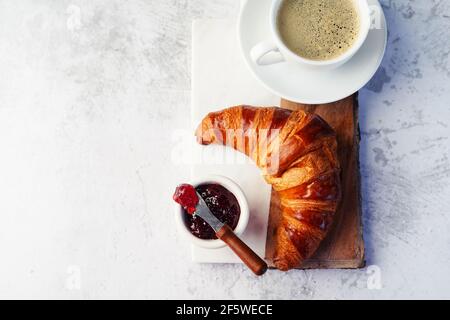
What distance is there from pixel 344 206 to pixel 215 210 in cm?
31

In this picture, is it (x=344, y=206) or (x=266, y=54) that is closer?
(x=266, y=54)

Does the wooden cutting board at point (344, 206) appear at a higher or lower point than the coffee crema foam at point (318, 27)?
lower

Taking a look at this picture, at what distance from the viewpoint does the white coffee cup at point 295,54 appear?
1127 millimetres

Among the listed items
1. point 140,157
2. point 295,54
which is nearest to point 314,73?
point 295,54

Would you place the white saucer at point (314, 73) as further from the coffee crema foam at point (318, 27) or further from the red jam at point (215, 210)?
the red jam at point (215, 210)

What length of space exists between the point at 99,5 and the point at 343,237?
33.6 inches

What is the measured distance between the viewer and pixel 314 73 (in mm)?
1211

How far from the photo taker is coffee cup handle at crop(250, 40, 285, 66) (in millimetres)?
1133

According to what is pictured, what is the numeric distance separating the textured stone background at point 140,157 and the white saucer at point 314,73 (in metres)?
0.16

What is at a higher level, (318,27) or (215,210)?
(318,27)

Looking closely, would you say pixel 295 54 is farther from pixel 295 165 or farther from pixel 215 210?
pixel 215 210

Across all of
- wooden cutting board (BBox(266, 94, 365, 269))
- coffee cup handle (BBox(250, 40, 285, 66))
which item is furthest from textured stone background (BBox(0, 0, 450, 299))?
coffee cup handle (BBox(250, 40, 285, 66))

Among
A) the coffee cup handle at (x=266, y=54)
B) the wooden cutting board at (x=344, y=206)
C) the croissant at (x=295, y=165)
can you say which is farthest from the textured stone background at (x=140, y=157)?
the coffee cup handle at (x=266, y=54)

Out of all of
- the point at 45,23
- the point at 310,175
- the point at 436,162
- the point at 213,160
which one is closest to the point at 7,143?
the point at 45,23
